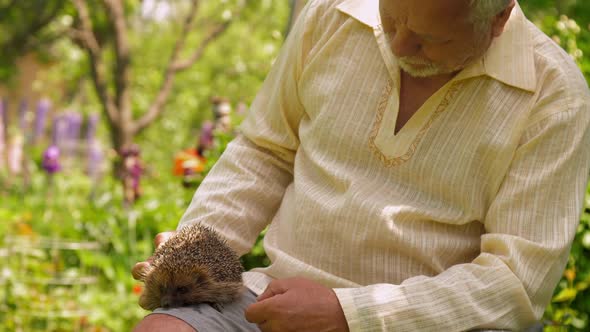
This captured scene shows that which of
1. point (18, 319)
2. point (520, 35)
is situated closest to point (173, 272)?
point (520, 35)

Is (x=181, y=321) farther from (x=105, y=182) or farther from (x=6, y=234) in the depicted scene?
(x=105, y=182)

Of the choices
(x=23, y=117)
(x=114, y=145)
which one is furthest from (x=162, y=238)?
(x=23, y=117)

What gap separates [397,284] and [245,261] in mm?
1822

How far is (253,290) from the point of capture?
233 cm

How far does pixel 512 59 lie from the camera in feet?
7.23

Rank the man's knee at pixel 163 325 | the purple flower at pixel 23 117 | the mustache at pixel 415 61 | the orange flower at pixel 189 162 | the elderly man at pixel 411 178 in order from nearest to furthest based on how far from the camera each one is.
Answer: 1. the man's knee at pixel 163 325
2. the elderly man at pixel 411 178
3. the mustache at pixel 415 61
4. the orange flower at pixel 189 162
5. the purple flower at pixel 23 117

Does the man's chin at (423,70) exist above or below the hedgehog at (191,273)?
above

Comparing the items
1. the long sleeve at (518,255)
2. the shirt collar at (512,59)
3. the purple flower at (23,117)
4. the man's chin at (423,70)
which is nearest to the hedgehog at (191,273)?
the long sleeve at (518,255)

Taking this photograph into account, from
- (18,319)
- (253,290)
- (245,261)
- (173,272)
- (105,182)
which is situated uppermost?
(173,272)

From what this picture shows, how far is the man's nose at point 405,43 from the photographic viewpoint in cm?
212

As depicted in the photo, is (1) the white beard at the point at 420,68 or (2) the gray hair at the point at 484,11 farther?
(1) the white beard at the point at 420,68

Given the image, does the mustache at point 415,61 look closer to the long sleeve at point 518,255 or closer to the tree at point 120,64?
the long sleeve at point 518,255

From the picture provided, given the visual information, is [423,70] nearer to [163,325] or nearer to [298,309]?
[298,309]

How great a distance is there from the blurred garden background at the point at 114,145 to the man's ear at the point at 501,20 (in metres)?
1.46
